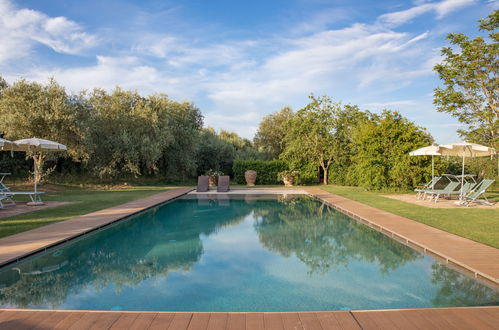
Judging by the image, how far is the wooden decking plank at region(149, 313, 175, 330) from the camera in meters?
2.69

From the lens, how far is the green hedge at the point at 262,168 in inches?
844

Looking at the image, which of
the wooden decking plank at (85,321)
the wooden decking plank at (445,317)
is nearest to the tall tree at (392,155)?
the wooden decking plank at (445,317)

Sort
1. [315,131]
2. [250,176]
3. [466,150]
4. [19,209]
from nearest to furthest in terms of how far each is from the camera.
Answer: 1. [19,209]
2. [466,150]
3. [315,131]
4. [250,176]

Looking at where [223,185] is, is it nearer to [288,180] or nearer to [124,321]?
[288,180]

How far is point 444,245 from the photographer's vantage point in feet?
17.5

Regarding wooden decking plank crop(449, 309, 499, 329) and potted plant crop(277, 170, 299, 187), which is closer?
wooden decking plank crop(449, 309, 499, 329)

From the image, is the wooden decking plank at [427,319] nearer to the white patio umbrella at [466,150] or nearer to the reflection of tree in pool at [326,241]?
the reflection of tree in pool at [326,241]

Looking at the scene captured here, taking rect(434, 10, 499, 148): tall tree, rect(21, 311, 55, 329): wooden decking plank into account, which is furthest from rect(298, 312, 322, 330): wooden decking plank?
rect(434, 10, 499, 148): tall tree

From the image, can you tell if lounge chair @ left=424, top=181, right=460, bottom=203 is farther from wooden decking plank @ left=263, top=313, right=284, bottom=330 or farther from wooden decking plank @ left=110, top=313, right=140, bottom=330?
wooden decking plank @ left=110, top=313, right=140, bottom=330

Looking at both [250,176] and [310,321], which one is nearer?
[310,321]

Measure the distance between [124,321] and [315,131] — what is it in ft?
60.3

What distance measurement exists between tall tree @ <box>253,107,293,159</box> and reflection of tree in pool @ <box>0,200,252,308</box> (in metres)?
22.2

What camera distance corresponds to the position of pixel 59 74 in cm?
1574

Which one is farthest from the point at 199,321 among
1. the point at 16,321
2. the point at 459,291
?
the point at 459,291
